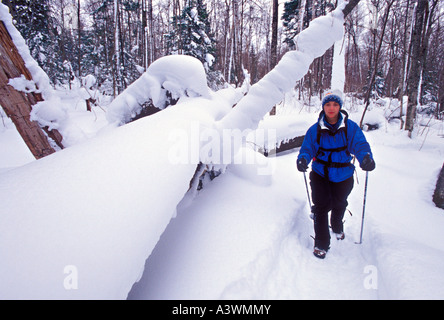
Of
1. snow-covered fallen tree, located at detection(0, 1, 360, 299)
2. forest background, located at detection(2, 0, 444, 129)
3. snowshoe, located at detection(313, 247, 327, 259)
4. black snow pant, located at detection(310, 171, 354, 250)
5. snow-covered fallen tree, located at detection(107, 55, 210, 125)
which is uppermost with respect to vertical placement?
forest background, located at detection(2, 0, 444, 129)

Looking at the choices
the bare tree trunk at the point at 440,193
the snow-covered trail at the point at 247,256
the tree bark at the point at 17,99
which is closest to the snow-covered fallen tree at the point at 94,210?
the snow-covered trail at the point at 247,256

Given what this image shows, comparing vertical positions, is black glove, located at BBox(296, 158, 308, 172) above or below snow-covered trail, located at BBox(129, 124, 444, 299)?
above

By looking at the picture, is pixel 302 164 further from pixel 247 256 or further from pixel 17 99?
pixel 17 99

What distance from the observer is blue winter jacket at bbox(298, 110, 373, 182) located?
231cm

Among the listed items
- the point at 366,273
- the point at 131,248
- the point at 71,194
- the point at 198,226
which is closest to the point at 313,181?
the point at 366,273

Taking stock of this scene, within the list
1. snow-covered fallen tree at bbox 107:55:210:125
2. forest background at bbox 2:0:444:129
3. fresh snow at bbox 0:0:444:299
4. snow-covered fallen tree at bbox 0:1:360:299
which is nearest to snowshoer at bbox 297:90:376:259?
fresh snow at bbox 0:0:444:299

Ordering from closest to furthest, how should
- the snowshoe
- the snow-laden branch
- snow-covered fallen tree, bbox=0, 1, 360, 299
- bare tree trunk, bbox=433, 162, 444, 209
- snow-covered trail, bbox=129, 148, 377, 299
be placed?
snow-covered fallen tree, bbox=0, 1, 360, 299
snow-covered trail, bbox=129, 148, 377, 299
the snowshoe
the snow-laden branch
bare tree trunk, bbox=433, 162, 444, 209

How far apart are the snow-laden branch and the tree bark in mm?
2162

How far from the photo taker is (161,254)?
200 centimetres

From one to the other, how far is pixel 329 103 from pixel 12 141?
29.1 feet

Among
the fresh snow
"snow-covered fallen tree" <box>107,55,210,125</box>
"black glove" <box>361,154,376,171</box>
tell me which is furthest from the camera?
"snow-covered fallen tree" <box>107,55,210,125</box>

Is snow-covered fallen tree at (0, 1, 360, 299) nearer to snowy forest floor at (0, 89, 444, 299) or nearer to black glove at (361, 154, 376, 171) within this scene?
snowy forest floor at (0, 89, 444, 299)

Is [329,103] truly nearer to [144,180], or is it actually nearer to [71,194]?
[144,180]

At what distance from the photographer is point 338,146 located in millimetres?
2334
